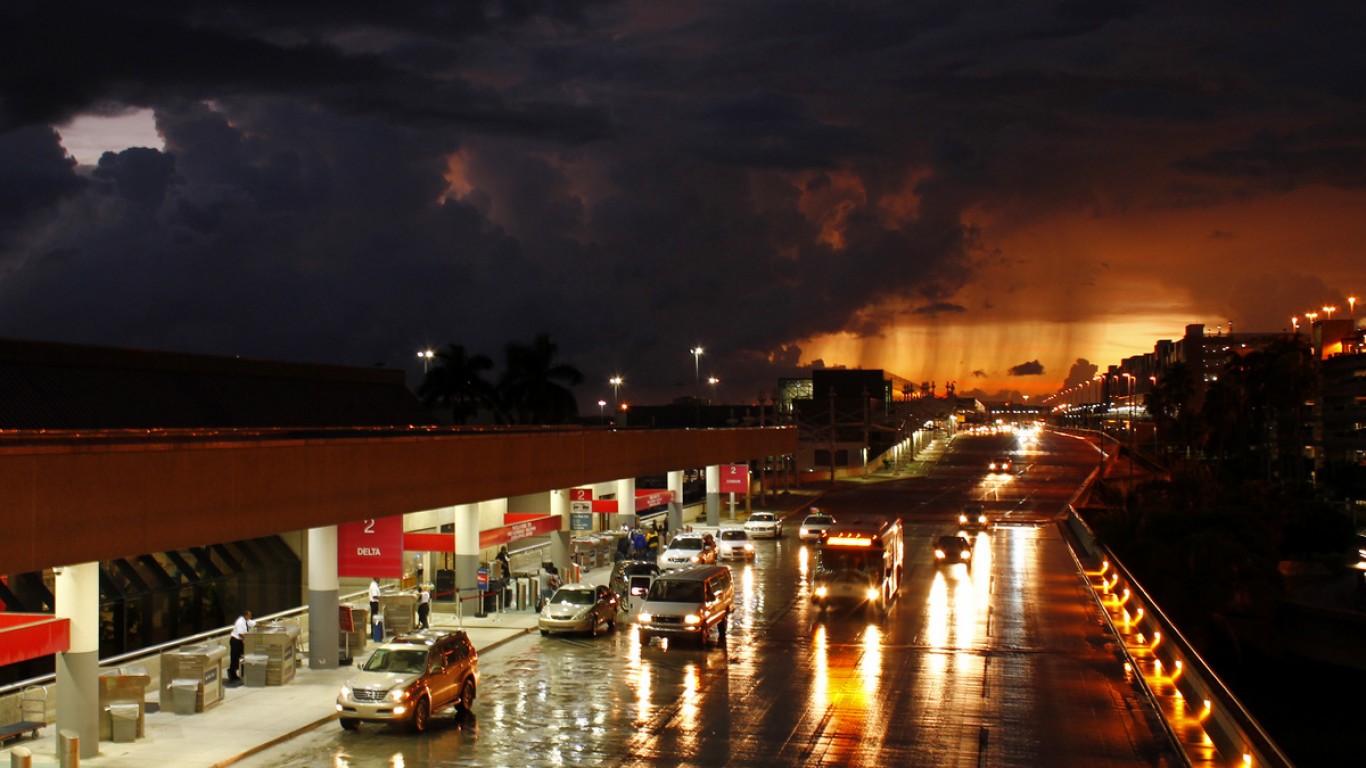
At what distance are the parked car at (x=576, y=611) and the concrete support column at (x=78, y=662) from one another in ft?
49.6

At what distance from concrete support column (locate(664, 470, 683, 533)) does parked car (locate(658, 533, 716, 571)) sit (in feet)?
40.9

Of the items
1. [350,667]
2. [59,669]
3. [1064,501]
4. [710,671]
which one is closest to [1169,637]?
[710,671]

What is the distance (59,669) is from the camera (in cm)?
2097

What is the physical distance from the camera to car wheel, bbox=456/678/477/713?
981 inches

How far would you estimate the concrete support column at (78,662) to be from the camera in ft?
68.2

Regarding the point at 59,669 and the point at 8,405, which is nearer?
the point at 59,669

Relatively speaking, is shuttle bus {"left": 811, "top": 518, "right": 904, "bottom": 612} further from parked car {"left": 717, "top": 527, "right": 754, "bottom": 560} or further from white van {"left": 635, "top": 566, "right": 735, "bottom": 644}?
parked car {"left": 717, "top": 527, "right": 754, "bottom": 560}

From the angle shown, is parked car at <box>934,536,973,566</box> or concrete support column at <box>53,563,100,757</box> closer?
concrete support column at <box>53,563,100,757</box>

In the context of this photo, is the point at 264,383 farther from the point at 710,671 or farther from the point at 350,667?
the point at 710,671

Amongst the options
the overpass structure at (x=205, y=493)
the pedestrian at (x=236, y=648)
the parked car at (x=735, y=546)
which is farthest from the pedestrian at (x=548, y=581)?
the parked car at (x=735, y=546)

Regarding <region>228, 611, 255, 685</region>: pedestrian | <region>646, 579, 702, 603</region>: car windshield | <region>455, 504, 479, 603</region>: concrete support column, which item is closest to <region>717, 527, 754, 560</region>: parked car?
<region>455, 504, 479, 603</region>: concrete support column

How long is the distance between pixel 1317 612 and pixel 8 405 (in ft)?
181

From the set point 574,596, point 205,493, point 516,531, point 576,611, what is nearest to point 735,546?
point 516,531

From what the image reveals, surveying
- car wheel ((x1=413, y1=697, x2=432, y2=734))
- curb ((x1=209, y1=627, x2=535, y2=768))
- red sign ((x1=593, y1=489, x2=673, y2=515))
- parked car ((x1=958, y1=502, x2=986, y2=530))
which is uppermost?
red sign ((x1=593, y1=489, x2=673, y2=515))
